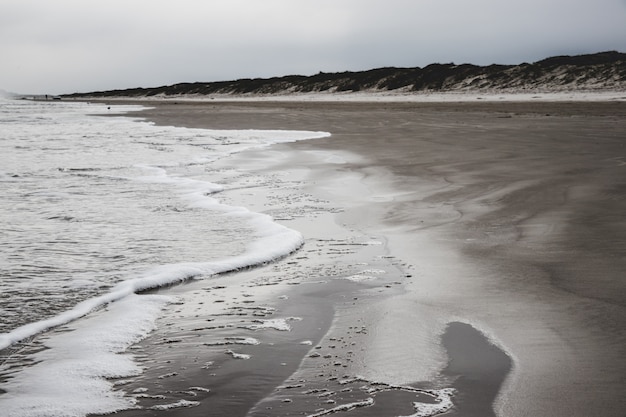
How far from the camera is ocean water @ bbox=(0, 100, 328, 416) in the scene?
2.83 m

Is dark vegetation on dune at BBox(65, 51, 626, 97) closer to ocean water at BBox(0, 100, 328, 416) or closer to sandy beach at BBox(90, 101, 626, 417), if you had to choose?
ocean water at BBox(0, 100, 328, 416)

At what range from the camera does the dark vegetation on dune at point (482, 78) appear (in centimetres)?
4509

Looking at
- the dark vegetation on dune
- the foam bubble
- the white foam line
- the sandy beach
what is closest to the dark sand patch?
the sandy beach

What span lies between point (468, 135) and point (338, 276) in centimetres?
1152

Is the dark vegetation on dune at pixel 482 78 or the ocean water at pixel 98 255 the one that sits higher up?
the dark vegetation on dune at pixel 482 78

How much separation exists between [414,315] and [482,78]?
173 feet

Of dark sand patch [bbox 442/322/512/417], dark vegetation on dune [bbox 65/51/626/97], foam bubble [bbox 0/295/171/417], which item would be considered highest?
dark vegetation on dune [bbox 65/51/626/97]

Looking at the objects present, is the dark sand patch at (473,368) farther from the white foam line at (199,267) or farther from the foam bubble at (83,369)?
the white foam line at (199,267)

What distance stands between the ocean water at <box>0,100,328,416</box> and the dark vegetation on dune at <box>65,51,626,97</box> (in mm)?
36501

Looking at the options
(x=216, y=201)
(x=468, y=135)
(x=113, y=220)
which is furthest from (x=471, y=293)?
(x=468, y=135)

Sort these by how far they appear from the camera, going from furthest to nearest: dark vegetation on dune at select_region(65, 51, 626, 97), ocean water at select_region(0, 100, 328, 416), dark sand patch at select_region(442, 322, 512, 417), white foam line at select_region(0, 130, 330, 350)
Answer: dark vegetation on dune at select_region(65, 51, 626, 97) < white foam line at select_region(0, 130, 330, 350) < ocean water at select_region(0, 100, 328, 416) < dark sand patch at select_region(442, 322, 512, 417)

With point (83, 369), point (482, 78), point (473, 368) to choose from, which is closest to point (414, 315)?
point (473, 368)

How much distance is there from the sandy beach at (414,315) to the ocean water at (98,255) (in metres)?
0.18

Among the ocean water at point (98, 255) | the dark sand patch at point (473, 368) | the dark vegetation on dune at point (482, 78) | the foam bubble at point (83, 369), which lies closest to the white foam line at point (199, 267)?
the ocean water at point (98, 255)
